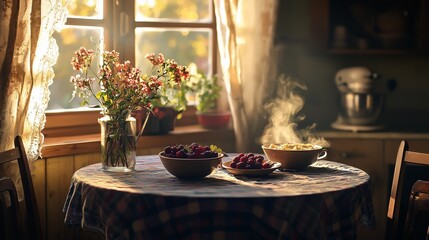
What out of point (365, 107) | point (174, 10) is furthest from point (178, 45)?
point (365, 107)

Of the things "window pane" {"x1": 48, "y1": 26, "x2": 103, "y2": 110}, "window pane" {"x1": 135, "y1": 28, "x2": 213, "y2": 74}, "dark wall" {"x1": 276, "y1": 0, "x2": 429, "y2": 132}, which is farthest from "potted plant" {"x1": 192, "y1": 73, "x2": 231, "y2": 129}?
"window pane" {"x1": 48, "y1": 26, "x2": 103, "y2": 110}

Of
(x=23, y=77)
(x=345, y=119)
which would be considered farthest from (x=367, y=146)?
(x=23, y=77)

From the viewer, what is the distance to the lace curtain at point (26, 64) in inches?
108

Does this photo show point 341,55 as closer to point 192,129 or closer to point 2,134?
point 192,129

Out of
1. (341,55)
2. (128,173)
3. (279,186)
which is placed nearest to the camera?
(279,186)

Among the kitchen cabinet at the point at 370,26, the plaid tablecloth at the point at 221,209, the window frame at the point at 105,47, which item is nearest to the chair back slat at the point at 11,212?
the plaid tablecloth at the point at 221,209

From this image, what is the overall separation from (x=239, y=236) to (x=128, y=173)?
0.58 metres

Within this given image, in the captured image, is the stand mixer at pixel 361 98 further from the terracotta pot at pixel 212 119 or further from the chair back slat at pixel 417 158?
the chair back slat at pixel 417 158

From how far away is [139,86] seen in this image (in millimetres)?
2545

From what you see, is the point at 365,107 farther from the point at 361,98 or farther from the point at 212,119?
the point at 212,119

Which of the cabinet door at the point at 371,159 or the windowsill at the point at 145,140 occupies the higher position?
the windowsill at the point at 145,140

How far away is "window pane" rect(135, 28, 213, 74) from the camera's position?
3619mm

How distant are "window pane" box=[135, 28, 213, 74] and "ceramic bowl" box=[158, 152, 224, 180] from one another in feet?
4.22

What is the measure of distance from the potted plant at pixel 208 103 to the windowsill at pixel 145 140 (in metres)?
0.05
